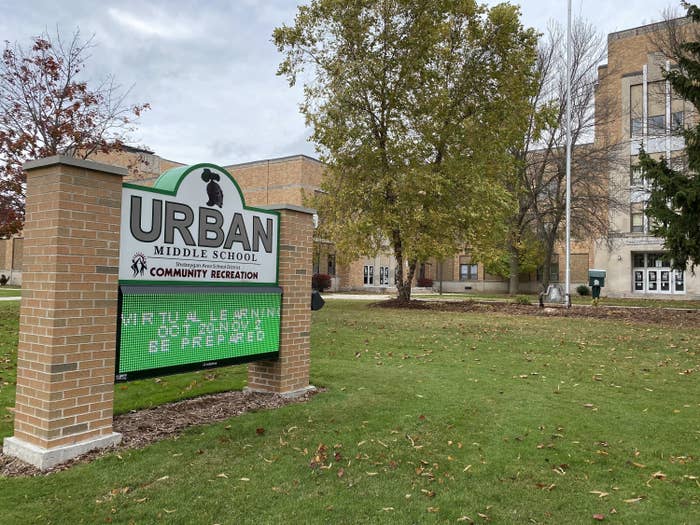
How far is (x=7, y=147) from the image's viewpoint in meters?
14.7

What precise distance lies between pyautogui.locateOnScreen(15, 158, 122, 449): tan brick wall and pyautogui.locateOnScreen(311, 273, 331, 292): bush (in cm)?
3571

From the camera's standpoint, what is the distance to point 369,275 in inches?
1891

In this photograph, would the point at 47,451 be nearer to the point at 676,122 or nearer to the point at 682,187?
the point at 682,187

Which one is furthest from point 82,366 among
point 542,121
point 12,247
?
point 12,247

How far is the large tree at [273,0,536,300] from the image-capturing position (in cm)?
1936

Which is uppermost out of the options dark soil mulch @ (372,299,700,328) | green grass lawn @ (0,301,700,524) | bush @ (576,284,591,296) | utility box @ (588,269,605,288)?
utility box @ (588,269,605,288)

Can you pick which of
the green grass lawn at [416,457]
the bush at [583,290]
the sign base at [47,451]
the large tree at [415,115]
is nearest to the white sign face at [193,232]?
the sign base at [47,451]

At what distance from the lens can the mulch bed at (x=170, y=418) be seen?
4.16m

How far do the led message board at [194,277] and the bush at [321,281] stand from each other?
112ft

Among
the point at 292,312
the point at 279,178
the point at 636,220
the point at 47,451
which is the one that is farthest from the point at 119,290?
the point at 279,178

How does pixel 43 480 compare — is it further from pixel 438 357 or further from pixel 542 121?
pixel 542 121

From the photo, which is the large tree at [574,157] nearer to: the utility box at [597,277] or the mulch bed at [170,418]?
the utility box at [597,277]

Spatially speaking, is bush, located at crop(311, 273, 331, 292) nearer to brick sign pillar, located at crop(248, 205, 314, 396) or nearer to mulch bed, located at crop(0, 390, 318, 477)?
brick sign pillar, located at crop(248, 205, 314, 396)

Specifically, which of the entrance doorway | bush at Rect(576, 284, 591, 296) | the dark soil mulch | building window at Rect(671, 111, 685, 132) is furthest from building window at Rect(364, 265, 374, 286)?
building window at Rect(671, 111, 685, 132)
